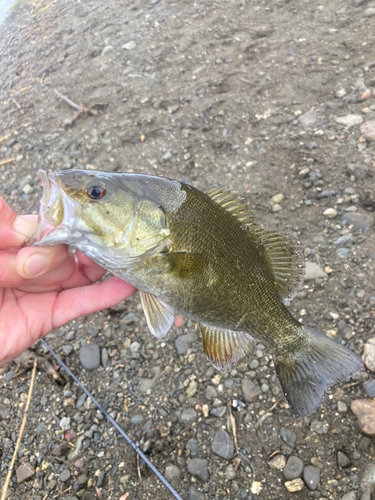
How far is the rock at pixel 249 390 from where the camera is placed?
2.66 metres

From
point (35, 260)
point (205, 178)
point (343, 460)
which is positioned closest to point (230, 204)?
point (35, 260)

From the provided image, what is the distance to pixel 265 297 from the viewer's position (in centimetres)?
206

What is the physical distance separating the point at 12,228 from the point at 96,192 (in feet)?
1.42

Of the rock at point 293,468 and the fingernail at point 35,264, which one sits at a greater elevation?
the fingernail at point 35,264

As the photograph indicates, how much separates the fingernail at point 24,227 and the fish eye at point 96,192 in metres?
0.30

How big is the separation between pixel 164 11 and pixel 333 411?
21.7 feet

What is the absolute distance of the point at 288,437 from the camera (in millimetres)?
2475

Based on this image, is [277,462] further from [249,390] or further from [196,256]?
[196,256]

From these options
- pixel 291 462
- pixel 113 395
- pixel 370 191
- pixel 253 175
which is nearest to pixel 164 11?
pixel 253 175

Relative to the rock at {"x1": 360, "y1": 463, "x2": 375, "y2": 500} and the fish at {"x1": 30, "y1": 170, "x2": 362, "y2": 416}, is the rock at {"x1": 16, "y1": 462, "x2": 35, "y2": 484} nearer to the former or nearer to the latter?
the fish at {"x1": 30, "y1": 170, "x2": 362, "y2": 416}

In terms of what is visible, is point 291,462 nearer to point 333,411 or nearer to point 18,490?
point 333,411

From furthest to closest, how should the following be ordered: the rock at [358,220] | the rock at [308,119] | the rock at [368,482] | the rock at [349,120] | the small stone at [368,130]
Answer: the rock at [308,119] < the rock at [349,120] < the small stone at [368,130] < the rock at [358,220] < the rock at [368,482]

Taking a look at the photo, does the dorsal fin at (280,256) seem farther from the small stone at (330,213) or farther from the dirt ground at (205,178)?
the small stone at (330,213)

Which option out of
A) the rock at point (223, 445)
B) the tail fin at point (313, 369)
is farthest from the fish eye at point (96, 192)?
the rock at point (223, 445)
